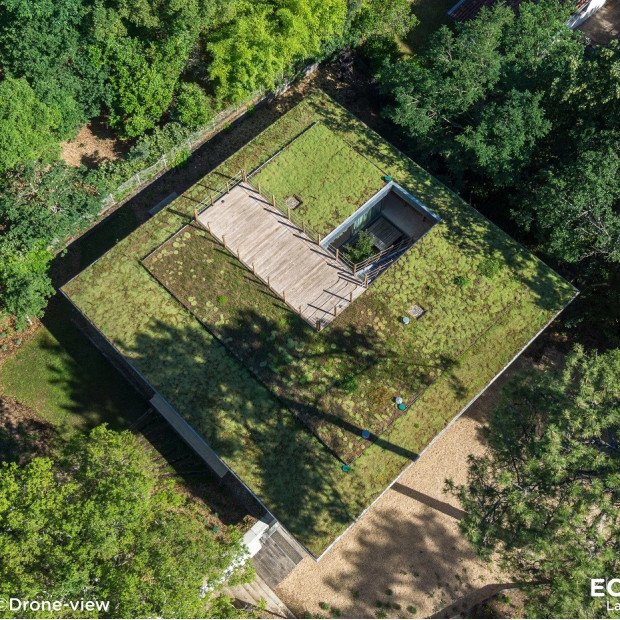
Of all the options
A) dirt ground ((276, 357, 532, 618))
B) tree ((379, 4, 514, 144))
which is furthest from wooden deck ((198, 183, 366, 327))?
dirt ground ((276, 357, 532, 618))

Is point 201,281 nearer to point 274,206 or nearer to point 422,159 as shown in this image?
point 274,206

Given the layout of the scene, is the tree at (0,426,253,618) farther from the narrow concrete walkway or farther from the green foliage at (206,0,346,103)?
the green foliage at (206,0,346,103)

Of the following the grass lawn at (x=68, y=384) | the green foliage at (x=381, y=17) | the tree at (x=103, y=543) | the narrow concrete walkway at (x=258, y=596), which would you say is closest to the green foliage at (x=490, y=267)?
the green foliage at (x=381, y=17)

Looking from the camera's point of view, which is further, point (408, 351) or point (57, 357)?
point (57, 357)

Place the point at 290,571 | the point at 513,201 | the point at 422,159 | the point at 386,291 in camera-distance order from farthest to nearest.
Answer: the point at 422,159 → the point at 513,201 → the point at 386,291 → the point at 290,571

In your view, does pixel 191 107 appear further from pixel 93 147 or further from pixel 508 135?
pixel 508 135

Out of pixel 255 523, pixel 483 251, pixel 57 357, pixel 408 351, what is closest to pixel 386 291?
pixel 408 351

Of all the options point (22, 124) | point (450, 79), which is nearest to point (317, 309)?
point (450, 79)
